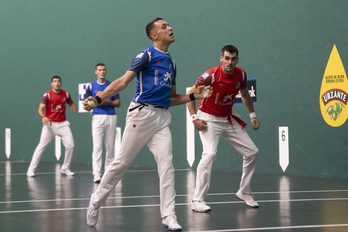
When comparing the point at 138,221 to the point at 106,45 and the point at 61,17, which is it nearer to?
the point at 106,45

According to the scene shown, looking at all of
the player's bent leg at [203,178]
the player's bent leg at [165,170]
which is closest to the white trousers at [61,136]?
the player's bent leg at [203,178]

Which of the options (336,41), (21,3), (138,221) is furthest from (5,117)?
(138,221)

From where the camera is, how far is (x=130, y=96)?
34.7 ft

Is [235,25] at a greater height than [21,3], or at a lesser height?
lesser

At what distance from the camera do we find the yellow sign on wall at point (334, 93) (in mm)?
7586

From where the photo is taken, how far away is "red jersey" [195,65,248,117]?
16.5 ft

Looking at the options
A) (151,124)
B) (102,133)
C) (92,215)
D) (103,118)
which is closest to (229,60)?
(151,124)

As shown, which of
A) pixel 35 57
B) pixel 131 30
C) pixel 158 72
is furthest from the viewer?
pixel 35 57

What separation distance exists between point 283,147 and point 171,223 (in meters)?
4.75

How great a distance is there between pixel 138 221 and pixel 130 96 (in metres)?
6.39

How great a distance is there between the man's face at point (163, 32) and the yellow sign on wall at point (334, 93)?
4.31 metres

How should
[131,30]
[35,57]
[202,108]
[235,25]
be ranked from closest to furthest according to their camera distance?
[202,108]
[235,25]
[131,30]
[35,57]

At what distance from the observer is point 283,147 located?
27.1ft

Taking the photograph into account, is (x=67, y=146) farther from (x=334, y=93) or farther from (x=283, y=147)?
(x=334, y=93)
